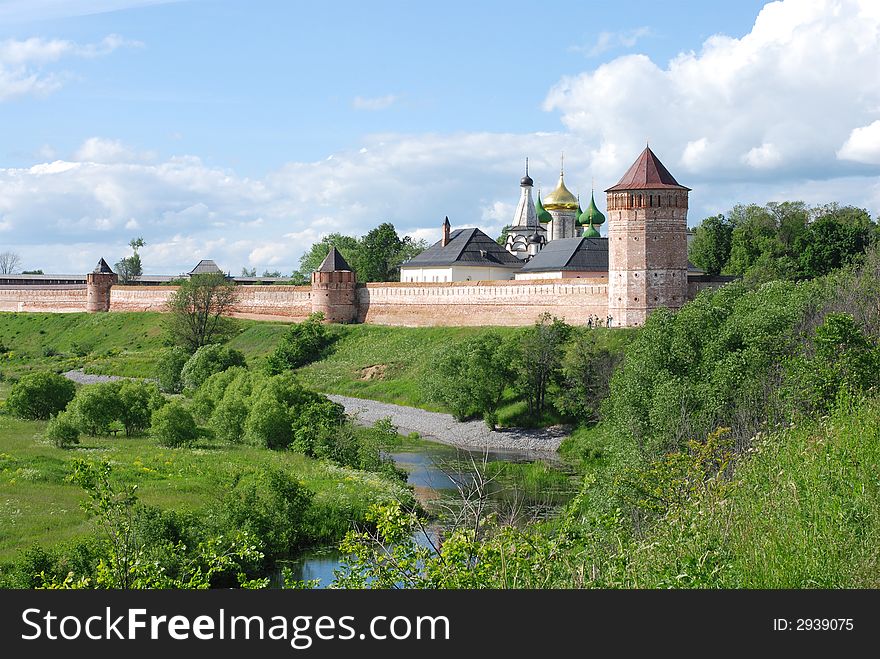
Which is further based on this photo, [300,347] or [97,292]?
[97,292]

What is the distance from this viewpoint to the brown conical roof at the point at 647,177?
33562 mm

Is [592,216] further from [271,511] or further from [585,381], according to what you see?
[271,511]

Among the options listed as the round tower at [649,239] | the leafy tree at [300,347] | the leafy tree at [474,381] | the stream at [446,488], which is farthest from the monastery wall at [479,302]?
the stream at [446,488]

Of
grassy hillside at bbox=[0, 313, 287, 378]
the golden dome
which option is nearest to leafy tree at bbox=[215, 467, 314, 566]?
grassy hillside at bbox=[0, 313, 287, 378]

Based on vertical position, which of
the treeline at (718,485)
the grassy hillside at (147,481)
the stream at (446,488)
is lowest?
the stream at (446,488)

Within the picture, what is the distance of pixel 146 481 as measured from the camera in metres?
19.7

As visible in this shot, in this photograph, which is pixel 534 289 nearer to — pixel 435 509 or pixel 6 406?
pixel 6 406

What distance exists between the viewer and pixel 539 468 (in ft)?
79.6

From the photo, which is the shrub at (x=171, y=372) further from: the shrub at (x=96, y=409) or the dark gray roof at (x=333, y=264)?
the shrub at (x=96, y=409)

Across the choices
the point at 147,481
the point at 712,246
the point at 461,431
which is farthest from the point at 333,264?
the point at 147,481

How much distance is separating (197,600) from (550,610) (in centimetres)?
213

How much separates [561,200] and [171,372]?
25.8m

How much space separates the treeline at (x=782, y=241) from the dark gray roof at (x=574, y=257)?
17.2ft

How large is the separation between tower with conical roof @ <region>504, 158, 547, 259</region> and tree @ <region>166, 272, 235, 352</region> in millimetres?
16172
